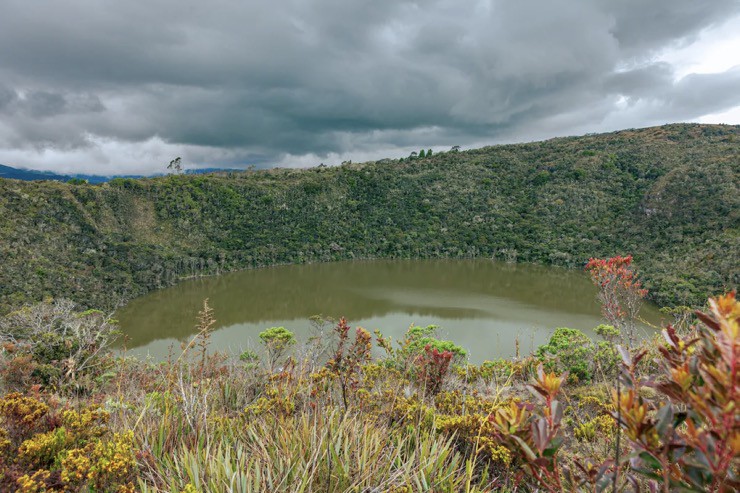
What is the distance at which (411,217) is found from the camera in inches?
1704

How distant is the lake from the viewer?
54.3 ft

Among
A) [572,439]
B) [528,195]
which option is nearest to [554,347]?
[572,439]

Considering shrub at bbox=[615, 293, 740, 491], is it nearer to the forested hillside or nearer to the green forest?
the green forest

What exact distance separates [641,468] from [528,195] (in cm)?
4658

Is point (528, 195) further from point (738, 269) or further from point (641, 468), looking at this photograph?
point (641, 468)

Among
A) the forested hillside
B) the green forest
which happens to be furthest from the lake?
the forested hillside

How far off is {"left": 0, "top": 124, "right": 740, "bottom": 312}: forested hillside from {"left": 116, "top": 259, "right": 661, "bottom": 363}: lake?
263 cm

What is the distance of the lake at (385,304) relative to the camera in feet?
54.3

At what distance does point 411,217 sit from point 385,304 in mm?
22261

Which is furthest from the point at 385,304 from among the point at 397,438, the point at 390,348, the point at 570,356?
the point at 397,438

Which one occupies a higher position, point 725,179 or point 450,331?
point 725,179

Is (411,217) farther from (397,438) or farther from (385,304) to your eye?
(397,438)

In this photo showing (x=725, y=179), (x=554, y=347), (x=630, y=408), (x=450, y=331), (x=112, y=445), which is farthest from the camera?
(x=725, y=179)

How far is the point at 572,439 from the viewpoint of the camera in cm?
307
